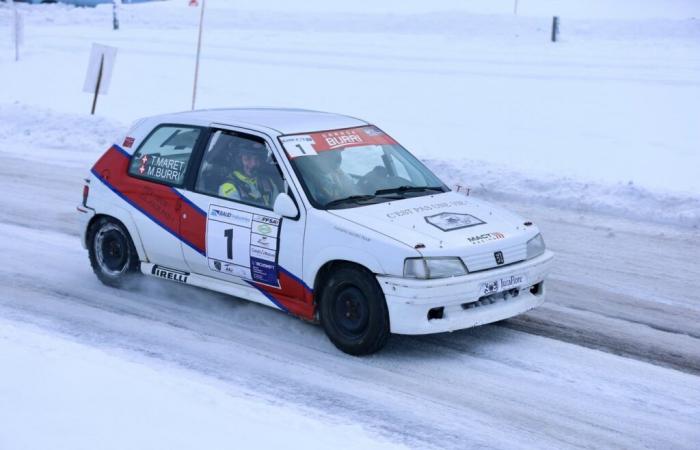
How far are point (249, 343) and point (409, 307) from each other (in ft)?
4.39

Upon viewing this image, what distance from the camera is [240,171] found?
7480mm

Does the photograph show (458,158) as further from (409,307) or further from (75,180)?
(409,307)

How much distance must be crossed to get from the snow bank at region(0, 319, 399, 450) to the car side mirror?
1267 mm

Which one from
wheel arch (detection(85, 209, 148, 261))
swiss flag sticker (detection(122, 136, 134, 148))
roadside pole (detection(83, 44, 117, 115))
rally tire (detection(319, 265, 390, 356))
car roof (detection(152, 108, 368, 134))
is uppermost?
roadside pole (detection(83, 44, 117, 115))

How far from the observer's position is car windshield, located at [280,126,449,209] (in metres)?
7.13

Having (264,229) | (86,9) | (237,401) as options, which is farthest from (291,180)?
(86,9)

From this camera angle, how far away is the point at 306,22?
33594 millimetres

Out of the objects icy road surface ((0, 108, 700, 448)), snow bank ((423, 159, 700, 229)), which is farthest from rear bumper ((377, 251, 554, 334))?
snow bank ((423, 159, 700, 229))

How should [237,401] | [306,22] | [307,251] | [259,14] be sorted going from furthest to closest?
[259,14], [306,22], [307,251], [237,401]

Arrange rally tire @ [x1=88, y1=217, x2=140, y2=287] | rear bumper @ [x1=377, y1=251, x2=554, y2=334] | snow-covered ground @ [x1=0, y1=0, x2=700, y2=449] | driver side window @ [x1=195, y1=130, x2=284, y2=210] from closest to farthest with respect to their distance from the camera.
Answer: snow-covered ground @ [x1=0, y1=0, x2=700, y2=449] < rear bumper @ [x1=377, y1=251, x2=554, y2=334] < driver side window @ [x1=195, y1=130, x2=284, y2=210] < rally tire @ [x1=88, y1=217, x2=140, y2=287]

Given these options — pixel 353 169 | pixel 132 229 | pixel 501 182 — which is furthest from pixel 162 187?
pixel 501 182

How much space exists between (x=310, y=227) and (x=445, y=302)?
107 centimetres

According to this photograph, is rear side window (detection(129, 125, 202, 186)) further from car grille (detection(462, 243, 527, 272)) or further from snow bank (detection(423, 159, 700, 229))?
snow bank (detection(423, 159, 700, 229))

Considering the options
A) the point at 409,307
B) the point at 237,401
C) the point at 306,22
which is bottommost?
the point at 237,401
